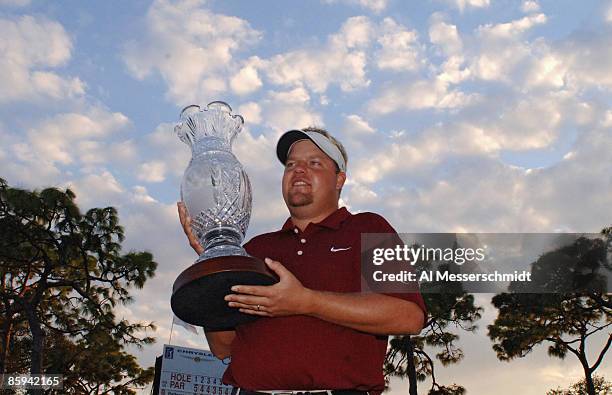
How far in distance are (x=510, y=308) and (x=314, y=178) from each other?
24.5 m

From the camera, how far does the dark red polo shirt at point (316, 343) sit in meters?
3.08

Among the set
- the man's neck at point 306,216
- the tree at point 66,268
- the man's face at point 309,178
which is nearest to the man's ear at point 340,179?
the man's face at point 309,178

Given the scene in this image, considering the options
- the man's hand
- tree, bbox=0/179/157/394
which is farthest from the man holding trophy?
tree, bbox=0/179/157/394

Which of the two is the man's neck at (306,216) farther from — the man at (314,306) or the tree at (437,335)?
the tree at (437,335)

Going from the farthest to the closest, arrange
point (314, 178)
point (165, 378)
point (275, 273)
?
point (165, 378) → point (314, 178) → point (275, 273)

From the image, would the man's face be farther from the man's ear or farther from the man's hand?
the man's hand

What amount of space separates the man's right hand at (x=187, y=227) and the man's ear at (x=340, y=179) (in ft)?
2.91

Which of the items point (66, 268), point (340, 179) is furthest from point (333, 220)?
point (66, 268)

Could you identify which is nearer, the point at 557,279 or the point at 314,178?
the point at 314,178

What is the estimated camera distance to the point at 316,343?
3113 millimetres

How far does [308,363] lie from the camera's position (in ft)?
10.1

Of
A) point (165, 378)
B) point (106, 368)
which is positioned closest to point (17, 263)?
point (106, 368)

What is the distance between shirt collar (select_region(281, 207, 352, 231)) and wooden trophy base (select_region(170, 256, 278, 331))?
705mm

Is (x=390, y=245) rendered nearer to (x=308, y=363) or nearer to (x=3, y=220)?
(x=308, y=363)
